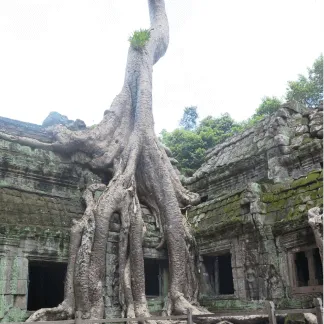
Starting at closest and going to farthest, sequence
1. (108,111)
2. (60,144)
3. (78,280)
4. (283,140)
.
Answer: (78,280) < (60,144) < (108,111) < (283,140)

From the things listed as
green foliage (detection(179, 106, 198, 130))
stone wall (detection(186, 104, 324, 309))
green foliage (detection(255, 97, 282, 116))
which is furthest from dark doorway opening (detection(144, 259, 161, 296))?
green foliage (detection(179, 106, 198, 130))

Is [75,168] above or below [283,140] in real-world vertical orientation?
below

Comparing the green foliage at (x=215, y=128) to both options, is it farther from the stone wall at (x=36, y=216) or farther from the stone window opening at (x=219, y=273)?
the stone wall at (x=36, y=216)

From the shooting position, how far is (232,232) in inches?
345

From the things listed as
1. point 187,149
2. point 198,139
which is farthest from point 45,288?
point 198,139

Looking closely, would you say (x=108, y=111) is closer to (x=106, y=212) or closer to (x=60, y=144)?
(x=60, y=144)

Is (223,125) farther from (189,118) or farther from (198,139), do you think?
(189,118)

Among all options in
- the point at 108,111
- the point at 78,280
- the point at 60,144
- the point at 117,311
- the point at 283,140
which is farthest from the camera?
the point at 283,140

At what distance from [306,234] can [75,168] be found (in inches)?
175

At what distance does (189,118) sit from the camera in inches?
1161

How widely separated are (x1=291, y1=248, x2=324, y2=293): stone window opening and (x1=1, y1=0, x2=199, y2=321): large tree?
1858 millimetres

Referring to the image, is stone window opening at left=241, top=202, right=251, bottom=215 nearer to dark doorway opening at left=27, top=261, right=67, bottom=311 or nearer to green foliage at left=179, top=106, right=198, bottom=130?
dark doorway opening at left=27, top=261, right=67, bottom=311

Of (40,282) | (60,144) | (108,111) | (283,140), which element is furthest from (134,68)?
(40,282)

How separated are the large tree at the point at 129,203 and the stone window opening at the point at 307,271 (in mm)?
1858
